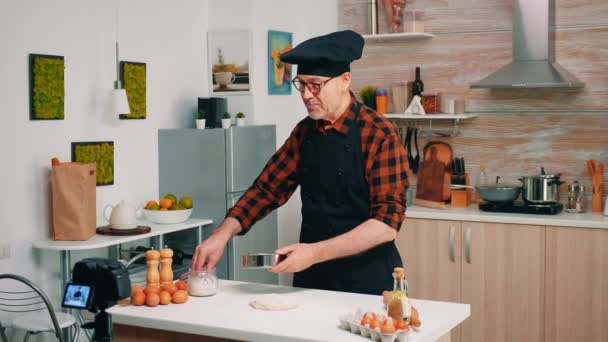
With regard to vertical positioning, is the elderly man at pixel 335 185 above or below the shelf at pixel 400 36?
below

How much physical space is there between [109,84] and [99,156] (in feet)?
1.38

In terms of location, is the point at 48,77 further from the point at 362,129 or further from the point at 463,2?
the point at 463,2

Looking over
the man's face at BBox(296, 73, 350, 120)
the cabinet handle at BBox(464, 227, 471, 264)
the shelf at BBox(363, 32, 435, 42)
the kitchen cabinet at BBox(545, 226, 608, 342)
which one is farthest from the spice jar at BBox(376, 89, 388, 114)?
the man's face at BBox(296, 73, 350, 120)

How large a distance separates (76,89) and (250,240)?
135 cm

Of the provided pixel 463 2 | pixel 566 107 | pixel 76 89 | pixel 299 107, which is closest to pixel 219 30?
pixel 299 107

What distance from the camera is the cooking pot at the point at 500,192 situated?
4.79 m

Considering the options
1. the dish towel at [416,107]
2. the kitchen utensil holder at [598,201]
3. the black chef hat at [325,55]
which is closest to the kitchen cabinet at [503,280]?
the kitchen utensil holder at [598,201]

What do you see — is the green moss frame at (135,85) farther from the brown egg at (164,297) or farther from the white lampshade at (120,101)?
the brown egg at (164,297)

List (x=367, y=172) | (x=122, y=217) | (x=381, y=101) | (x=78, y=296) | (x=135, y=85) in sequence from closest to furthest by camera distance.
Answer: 1. (x=78, y=296)
2. (x=367, y=172)
3. (x=122, y=217)
4. (x=135, y=85)
5. (x=381, y=101)

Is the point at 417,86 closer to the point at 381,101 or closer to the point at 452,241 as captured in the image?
the point at 381,101

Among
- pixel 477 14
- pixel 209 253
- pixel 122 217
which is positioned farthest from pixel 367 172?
pixel 477 14

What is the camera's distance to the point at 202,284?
2705 millimetres

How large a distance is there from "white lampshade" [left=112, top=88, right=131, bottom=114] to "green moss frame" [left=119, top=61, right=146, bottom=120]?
220mm

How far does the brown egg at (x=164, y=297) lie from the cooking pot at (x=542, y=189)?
2720 mm
